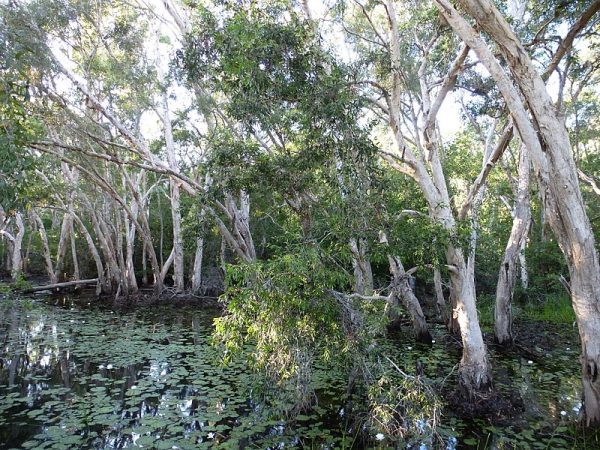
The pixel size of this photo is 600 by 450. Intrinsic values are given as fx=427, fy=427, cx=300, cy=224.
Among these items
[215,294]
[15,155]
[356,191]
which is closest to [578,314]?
[356,191]

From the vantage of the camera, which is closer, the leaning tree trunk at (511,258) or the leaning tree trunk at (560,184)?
the leaning tree trunk at (560,184)

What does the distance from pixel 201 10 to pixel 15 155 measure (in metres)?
4.57

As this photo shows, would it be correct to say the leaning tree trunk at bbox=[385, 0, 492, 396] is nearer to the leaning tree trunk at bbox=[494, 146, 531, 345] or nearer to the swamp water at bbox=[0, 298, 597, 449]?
the swamp water at bbox=[0, 298, 597, 449]

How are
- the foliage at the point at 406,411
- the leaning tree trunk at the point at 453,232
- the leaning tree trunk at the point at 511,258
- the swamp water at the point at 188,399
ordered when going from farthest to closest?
the leaning tree trunk at the point at 511,258, the leaning tree trunk at the point at 453,232, the swamp water at the point at 188,399, the foliage at the point at 406,411

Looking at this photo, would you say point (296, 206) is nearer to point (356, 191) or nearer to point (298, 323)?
A: point (356, 191)

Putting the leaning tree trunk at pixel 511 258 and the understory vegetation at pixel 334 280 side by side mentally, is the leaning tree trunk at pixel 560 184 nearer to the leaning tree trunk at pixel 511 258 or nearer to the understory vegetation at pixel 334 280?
the understory vegetation at pixel 334 280

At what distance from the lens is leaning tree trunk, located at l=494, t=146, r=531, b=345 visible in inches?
360

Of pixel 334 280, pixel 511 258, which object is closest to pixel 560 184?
pixel 334 280

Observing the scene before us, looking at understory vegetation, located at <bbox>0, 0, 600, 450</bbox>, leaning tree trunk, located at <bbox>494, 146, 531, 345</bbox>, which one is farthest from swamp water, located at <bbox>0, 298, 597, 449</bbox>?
leaning tree trunk, located at <bbox>494, 146, 531, 345</bbox>

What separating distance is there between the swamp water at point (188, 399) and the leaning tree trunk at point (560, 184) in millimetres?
1078

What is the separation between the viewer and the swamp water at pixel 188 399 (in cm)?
488

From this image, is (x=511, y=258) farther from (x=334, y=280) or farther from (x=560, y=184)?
(x=334, y=280)

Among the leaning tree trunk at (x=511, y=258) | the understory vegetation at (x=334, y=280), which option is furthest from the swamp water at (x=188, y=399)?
the leaning tree trunk at (x=511, y=258)

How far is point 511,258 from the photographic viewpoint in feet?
31.3
